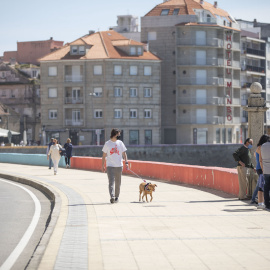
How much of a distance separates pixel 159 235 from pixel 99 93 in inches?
3125

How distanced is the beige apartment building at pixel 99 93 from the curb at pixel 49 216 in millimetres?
55266

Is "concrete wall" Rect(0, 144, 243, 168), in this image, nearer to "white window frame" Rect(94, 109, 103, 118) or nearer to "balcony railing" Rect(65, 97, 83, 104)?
"white window frame" Rect(94, 109, 103, 118)

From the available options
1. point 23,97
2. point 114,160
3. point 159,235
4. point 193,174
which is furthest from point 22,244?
point 23,97

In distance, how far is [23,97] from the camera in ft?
345

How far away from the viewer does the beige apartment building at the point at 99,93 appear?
295 feet

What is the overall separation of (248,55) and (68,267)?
343 feet

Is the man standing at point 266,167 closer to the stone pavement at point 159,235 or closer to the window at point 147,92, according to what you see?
the stone pavement at point 159,235

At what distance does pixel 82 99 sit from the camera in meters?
90.5

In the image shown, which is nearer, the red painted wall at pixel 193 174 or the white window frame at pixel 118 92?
the red painted wall at pixel 193 174

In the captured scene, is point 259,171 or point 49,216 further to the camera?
point 259,171

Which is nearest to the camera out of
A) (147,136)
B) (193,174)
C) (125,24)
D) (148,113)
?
(193,174)

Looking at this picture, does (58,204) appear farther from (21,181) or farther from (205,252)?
(21,181)

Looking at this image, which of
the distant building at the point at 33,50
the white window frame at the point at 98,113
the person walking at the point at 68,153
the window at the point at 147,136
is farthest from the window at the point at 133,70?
the person walking at the point at 68,153

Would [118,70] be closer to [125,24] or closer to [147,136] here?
[147,136]
